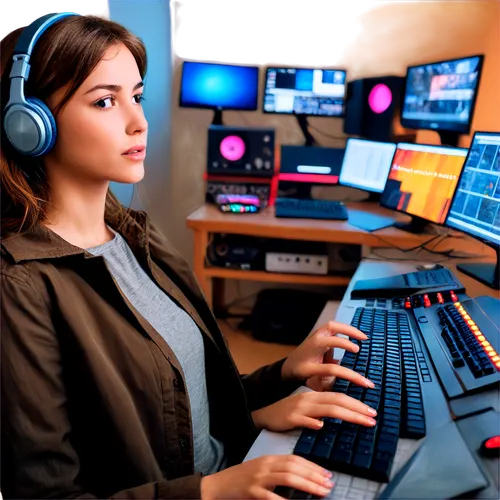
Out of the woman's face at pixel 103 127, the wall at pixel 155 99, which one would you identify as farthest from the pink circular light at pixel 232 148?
the woman's face at pixel 103 127

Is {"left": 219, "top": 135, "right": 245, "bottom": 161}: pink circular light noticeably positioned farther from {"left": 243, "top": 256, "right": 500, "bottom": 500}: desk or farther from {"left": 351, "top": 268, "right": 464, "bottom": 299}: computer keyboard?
{"left": 243, "top": 256, "right": 500, "bottom": 500}: desk

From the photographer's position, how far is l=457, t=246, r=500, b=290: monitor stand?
1421 millimetres

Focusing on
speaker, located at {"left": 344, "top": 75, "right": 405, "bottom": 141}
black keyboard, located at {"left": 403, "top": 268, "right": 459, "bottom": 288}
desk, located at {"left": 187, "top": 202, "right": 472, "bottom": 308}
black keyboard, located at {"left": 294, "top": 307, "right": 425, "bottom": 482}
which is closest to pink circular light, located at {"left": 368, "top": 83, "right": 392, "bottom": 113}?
speaker, located at {"left": 344, "top": 75, "right": 405, "bottom": 141}

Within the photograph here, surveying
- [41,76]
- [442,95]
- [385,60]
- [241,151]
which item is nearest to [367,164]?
[442,95]

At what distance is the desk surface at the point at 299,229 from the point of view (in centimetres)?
202

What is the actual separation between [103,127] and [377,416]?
2.02ft

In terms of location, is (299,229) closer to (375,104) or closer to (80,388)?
(375,104)

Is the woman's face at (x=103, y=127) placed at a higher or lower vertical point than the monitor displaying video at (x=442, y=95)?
lower

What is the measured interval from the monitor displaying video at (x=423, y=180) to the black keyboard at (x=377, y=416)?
0.88 m

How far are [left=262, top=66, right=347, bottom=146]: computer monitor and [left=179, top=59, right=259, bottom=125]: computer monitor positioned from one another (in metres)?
0.08

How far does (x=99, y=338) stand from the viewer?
31.9 inches

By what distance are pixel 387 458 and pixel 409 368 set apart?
28 cm

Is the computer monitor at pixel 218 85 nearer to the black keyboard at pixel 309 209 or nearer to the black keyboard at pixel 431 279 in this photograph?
the black keyboard at pixel 309 209

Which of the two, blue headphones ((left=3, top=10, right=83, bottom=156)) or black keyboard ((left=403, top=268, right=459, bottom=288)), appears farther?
black keyboard ((left=403, top=268, right=459, bottom=288))
